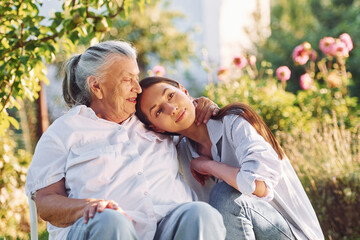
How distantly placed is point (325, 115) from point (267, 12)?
733 cm

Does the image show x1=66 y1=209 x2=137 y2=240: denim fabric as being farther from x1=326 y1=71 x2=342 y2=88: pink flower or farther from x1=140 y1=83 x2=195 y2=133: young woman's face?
x1=326 y1=71 x2=342 y2=88: pink flower

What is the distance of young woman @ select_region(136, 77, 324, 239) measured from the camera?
2.10 m

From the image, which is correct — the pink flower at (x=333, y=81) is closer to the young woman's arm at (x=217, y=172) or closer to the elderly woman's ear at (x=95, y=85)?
the young woman's arm at (x=217, y=172)

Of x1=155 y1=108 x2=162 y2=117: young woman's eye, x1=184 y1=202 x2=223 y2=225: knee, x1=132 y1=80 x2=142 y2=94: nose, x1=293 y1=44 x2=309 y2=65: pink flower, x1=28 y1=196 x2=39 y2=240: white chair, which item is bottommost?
x1=293 y1=44 x2=309 y2=65: pink flower

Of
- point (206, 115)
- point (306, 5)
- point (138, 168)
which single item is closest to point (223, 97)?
point (206, 115)

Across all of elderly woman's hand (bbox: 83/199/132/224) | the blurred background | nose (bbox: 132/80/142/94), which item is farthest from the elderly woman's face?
elderly woman's hand (bbox: 83/199/132/224)

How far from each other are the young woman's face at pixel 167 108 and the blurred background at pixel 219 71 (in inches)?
18.3

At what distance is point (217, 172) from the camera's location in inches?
87.4

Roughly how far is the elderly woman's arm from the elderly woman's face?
0.46 metres

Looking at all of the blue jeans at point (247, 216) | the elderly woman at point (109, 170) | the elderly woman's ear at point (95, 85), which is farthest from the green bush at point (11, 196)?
the blue jeans at point (247, 216)

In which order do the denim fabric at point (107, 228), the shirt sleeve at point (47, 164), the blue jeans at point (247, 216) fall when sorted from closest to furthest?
1. the denim fabric at point (107, 228)
2. the shirt sleeve at point (47, 164)
3. the blue jeans at point (247, 216)

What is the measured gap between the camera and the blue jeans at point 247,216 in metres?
2.15

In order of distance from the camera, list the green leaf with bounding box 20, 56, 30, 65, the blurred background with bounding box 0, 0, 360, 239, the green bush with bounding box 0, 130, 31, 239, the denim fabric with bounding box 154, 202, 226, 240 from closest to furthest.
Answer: the denim fabric with bounding box 154, 202, 226, 240 → the green leaf with bounding box 20, 56, 30, 65 → the blurred background with bounding box 0, 0, 360, 239 → the green bush with bounding box 0, 130, 31, 239

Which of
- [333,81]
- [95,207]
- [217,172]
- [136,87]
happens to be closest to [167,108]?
[136,87]
